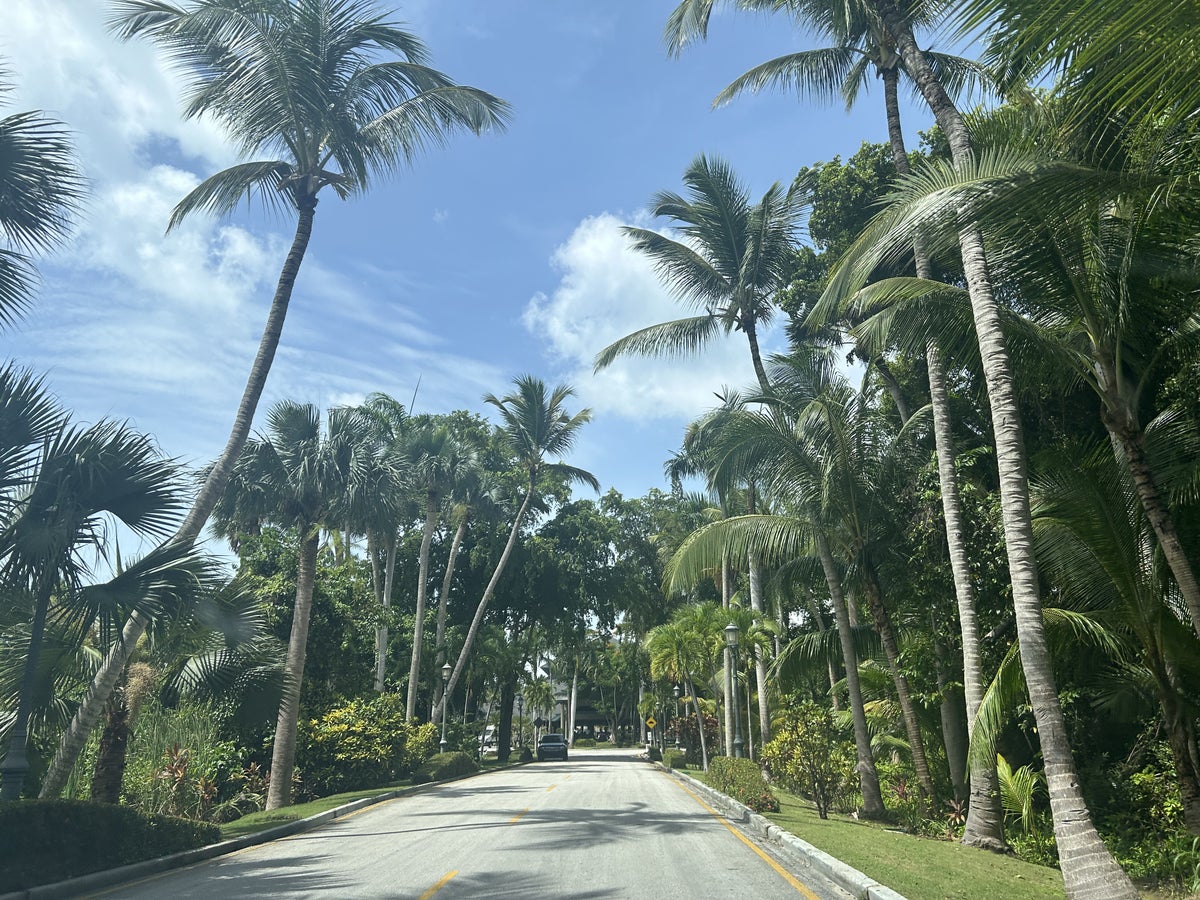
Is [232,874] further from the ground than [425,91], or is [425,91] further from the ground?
[425,91]

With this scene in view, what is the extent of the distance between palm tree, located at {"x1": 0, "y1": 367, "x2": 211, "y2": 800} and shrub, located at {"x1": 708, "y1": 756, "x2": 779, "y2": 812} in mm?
10619

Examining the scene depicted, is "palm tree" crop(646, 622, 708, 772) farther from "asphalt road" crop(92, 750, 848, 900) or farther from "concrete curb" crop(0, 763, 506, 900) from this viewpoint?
"concrete curb" crop(0, 763, 506, 900)

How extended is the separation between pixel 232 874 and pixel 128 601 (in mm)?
3226

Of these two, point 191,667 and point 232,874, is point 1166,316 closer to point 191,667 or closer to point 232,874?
point 232,874

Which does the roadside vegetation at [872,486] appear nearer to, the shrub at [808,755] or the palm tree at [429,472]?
the shrub at [808,755]

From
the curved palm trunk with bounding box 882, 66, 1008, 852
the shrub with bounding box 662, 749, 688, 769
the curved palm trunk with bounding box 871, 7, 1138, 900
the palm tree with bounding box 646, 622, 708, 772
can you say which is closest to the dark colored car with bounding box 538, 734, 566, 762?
the shrub with bounding box 662, 749, 688, 769

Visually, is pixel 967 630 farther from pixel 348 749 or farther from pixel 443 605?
pixel 443 605

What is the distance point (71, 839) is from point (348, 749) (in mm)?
13318


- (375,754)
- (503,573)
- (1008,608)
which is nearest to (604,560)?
(503,573)

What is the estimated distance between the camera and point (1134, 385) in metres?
11.8

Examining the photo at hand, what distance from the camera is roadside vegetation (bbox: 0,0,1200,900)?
8.36 m

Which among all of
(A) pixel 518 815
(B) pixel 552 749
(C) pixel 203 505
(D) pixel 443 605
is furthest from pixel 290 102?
(B) pixel 552 749

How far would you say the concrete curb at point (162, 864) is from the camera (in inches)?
313

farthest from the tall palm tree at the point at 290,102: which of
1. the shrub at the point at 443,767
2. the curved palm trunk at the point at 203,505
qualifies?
the shrub at the point at 443,767
